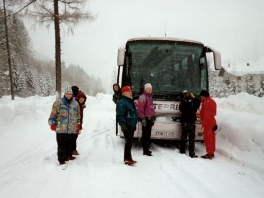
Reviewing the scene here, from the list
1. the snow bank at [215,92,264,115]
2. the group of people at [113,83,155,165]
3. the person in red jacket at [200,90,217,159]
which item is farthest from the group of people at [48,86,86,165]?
the snow bank at [215,92,264,115]

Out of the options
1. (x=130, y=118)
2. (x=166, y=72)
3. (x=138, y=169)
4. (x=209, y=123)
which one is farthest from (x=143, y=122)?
(x=166, y=72)

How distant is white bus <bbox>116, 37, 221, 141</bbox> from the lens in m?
6.92

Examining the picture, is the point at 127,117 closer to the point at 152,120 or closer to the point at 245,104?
the point at 152,120

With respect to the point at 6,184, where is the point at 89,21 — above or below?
above

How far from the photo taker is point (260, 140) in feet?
17.3

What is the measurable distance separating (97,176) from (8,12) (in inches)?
533

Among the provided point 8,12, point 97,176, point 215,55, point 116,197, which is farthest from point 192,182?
point 8,12

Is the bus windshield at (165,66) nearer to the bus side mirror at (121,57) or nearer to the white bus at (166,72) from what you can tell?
the white bus at (166,72)

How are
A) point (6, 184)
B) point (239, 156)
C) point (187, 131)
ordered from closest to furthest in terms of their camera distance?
1. point (6, 184)
2. point (239, 156)
3. point (187, 131)

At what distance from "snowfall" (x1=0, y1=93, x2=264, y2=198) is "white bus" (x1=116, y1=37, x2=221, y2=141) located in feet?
3.14

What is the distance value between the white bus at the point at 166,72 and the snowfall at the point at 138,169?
3.14 feet

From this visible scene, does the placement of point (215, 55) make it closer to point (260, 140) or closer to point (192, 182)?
point (260, 140)

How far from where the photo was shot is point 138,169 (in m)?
5.25

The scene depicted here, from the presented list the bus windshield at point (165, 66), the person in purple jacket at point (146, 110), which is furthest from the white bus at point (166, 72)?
the person in purple jacket at point (146, 110)
